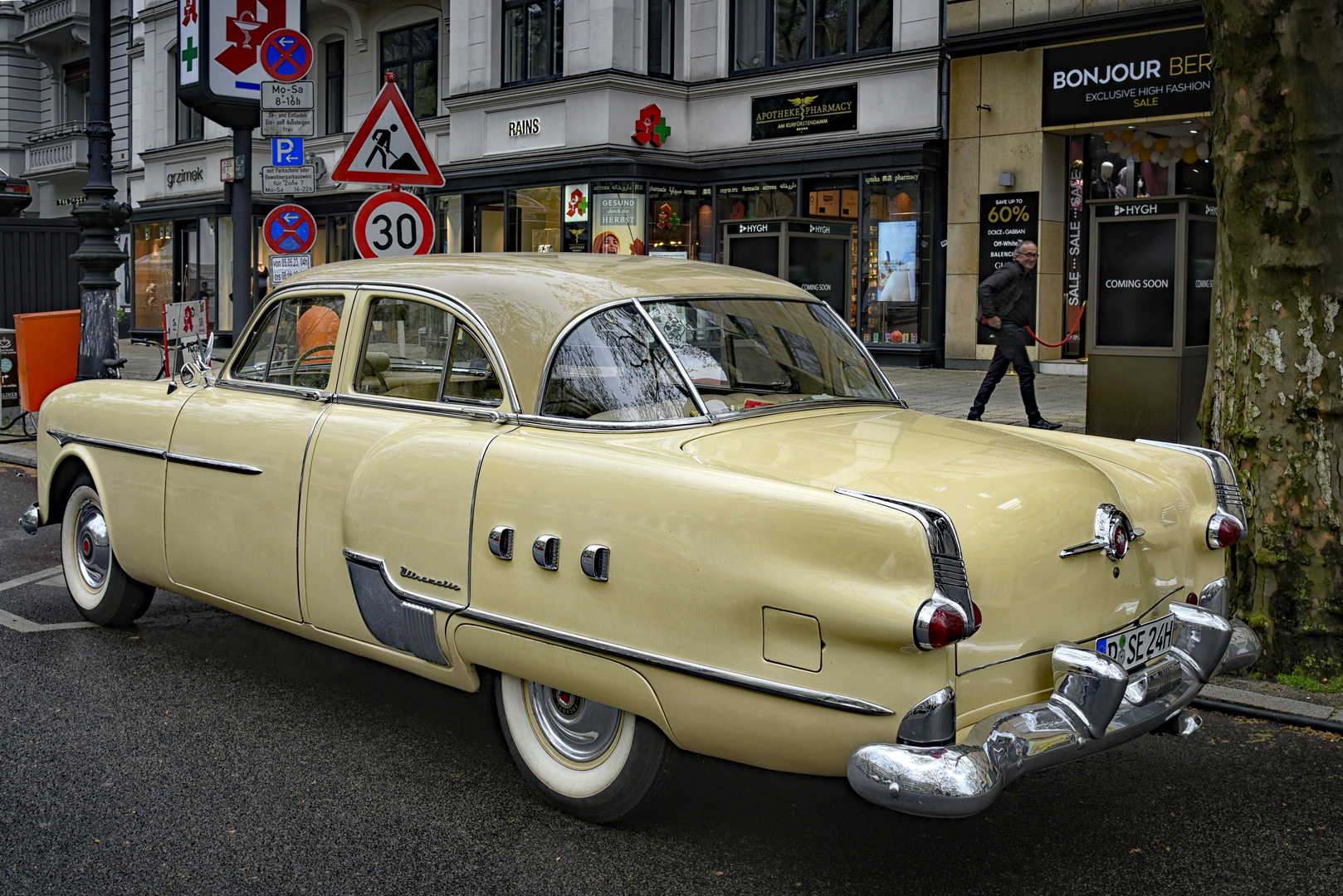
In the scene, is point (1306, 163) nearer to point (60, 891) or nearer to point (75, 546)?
point (60, 891)

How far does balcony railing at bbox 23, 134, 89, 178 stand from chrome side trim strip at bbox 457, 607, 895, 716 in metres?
37.9

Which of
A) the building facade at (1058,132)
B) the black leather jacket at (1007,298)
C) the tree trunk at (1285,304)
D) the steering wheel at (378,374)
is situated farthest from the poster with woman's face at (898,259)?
the steering wheel at (378,374)

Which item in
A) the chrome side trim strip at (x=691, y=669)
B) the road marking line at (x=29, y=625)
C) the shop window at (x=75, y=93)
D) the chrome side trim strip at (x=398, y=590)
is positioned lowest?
the road marking line at (x=29, y=625)

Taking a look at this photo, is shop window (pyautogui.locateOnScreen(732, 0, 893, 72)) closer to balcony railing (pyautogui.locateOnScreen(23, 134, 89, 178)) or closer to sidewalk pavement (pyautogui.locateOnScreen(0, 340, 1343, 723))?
sidewalk pavement (pyautogui.locateOnScreen(0, 340, 1343, 723))

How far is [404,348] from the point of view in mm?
4613

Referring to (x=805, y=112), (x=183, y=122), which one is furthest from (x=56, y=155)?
(x=805, y=112)

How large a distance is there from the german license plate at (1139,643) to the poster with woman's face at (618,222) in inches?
721

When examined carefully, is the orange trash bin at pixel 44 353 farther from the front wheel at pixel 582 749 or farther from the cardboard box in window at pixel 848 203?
the cardboard box in window at pixel 848 203

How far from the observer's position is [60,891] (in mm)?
3357

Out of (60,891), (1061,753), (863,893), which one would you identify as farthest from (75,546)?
(1061,753)

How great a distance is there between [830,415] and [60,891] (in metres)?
2.64

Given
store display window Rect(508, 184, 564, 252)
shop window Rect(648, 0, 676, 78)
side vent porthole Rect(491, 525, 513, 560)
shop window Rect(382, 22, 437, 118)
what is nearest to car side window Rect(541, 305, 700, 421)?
side vent porthole Rect(491, 525, 513, 560)

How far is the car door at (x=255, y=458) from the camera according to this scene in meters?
4.68

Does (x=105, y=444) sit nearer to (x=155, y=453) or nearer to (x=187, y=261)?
(x=155, y=453)
